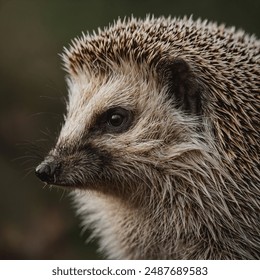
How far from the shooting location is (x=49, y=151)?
6.73ft

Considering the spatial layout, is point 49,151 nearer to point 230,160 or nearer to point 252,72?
point 230,160

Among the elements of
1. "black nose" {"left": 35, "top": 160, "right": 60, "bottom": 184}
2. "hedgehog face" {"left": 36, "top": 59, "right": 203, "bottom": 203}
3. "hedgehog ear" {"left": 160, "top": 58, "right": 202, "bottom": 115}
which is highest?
"hedgehog ear" {"left": 160, "top": 58, "right": 202, "bottom": 115}

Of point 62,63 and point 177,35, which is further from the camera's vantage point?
point 62,63

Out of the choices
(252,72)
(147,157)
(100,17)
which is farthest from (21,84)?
(252,72)

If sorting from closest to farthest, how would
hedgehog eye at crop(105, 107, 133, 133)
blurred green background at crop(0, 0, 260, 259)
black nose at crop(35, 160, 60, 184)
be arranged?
1. black nose at crop(35, 160, 60, 184)
2. hedgehog eye at crop(105, 107, 133, 133)
3. blurred green background at crop(0, 0, 260, 259)

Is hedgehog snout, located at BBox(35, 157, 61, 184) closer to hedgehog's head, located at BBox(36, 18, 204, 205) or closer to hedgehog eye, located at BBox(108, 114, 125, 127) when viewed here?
hedgehog's head, located at BBox(36, 18, 204, 205)

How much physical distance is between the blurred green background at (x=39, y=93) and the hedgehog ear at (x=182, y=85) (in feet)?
1.25

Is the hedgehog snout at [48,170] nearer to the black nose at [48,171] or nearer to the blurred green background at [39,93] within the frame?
the black nose at [48,171]

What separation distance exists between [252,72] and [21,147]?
947 mm

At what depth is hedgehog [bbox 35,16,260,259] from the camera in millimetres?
1983

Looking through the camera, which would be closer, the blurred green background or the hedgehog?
the hedgehog

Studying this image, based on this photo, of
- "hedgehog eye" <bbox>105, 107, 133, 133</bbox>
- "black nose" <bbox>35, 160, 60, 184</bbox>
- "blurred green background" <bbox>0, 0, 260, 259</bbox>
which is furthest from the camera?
"blurred green background" <bbox>0, 0, 260, 259</bbox>

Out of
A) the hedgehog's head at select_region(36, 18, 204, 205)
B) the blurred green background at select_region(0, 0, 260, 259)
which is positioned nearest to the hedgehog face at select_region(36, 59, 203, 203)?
the hedgehog's head at select_region(36, 18, 204, 205)
